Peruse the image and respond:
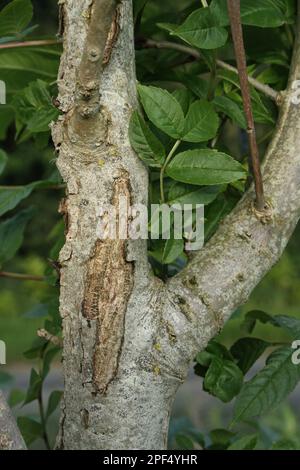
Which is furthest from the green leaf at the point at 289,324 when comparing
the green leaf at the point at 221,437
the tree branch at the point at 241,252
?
the green leaf at the point at 221,437

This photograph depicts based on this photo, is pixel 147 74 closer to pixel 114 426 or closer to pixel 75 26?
pixel 75 26

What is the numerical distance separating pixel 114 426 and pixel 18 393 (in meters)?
0.87

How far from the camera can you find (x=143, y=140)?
0.96m

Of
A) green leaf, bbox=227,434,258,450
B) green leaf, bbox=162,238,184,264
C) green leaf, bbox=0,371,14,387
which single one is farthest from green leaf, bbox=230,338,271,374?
green leaf, bbox=0,371,14,387

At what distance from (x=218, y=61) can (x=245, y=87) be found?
0.23 m

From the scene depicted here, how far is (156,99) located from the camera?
3.23ft

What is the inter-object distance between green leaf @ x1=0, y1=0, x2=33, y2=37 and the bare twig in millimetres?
187

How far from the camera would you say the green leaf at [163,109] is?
98 cm

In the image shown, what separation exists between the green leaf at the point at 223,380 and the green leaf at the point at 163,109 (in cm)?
35

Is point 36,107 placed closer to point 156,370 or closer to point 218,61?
point 218,61

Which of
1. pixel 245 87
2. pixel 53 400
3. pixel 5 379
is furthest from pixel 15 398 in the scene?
pixel 245 87

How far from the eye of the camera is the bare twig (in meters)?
1.11

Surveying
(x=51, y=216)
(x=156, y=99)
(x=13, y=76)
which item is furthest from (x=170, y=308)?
(x=51, y=216)

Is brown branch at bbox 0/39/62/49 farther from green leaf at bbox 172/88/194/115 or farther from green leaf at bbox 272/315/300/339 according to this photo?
green leaf at bbox 272/315/300/339
